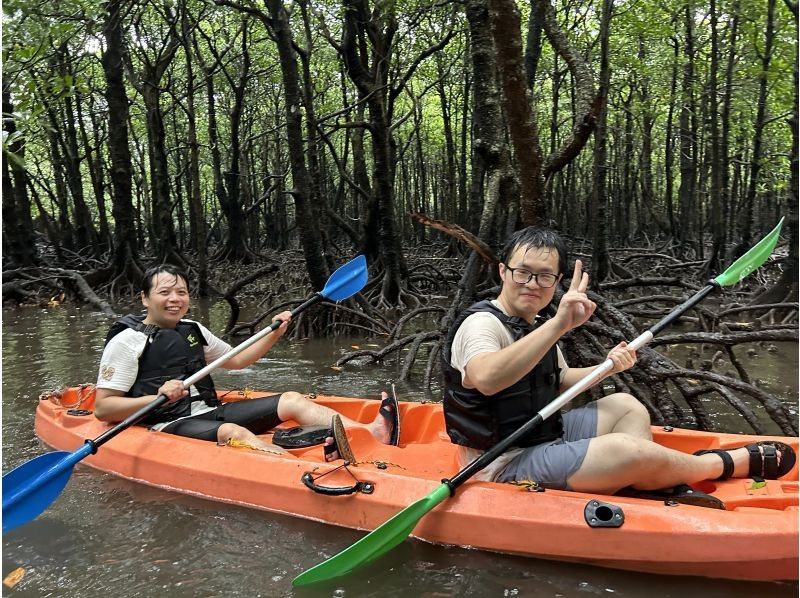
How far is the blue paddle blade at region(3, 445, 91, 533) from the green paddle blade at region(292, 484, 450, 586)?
1.14 m

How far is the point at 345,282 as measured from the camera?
159 inches

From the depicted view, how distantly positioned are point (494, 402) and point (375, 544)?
2.13 feet

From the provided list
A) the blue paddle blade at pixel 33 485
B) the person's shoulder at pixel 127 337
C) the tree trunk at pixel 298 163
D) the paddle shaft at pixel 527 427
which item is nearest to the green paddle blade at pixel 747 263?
Answer: the paddle shaft at pixel 527 427

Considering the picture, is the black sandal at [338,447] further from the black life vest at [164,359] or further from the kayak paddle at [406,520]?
the black life vest at [164,359]

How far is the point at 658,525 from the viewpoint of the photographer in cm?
213

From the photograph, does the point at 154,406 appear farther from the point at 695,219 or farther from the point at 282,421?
the point at 695,219

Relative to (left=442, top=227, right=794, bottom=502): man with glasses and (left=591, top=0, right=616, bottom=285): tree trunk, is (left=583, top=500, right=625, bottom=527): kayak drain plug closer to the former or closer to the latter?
(left=442, top=227, right=794, bottom=502): man with glasses

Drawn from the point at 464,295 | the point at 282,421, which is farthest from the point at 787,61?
the point at 282,421

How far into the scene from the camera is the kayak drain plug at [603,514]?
217 centimetres

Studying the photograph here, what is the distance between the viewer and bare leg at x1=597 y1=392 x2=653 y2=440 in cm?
259

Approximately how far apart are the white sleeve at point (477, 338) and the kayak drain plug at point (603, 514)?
Answer: 611 millimetres

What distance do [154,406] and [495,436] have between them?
162 cm

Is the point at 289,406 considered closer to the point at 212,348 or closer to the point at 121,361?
the point at 212,348

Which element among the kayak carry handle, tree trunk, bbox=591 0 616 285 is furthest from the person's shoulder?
tree trunk, bbox=591 0 616 285
